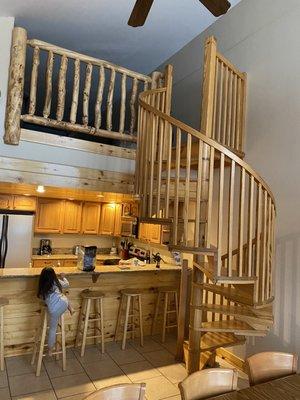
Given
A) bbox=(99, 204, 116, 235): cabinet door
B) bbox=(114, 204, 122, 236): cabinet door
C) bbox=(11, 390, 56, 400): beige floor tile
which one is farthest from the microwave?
bbox=(11, 390, 56, 400): beige floor tile

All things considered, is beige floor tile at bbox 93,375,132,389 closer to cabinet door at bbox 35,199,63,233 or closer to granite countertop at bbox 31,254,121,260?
granite countertop at bbox 31,254,121,260

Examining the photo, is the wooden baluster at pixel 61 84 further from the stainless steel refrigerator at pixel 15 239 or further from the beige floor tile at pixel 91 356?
the beige floor tile at pixel 91 356

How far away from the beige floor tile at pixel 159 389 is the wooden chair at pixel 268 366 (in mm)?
1275

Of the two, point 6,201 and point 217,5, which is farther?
point 6,201

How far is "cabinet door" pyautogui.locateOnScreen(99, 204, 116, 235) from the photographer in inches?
265

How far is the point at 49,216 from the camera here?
622 centimetres

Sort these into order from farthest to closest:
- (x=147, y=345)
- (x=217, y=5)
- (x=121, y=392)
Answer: (x=147, y=345)
(x=217, y=5)
(x=121, y=392)

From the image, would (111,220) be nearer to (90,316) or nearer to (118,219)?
(118,219)

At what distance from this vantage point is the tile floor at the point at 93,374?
2.86 metres

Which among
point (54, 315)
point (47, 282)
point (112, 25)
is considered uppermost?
point (112, 25)

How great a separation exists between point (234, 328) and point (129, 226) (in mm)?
4117

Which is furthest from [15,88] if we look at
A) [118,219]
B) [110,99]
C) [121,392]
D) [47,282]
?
[118,219]

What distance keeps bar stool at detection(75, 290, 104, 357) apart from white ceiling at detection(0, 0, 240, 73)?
358cm

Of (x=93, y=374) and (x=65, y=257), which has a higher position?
(x=65, y=257)
